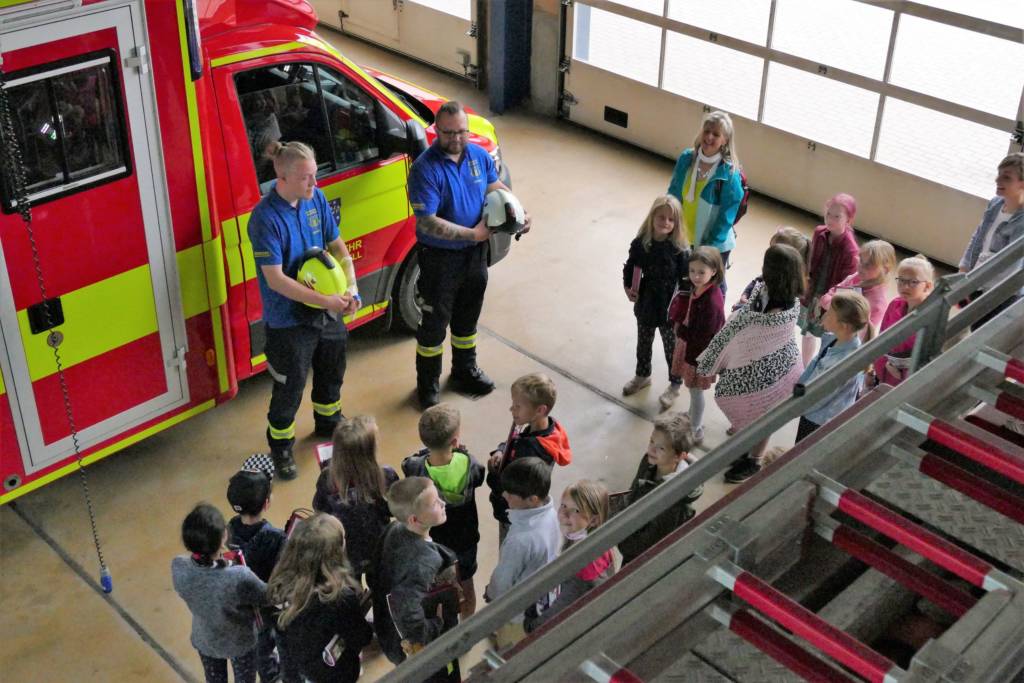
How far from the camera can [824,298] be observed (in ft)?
20.4

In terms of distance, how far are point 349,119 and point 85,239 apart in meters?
1.83

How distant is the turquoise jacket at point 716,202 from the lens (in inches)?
267

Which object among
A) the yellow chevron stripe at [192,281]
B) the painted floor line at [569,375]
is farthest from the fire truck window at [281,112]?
the painted floor line at [569,375]

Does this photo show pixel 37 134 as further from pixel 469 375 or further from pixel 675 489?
pixel 675 489

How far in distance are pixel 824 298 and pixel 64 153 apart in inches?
153

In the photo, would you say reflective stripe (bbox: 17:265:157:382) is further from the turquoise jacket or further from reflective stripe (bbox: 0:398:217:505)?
the turquoise jacket

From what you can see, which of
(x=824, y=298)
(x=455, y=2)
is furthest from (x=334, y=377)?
(x=455, y=2)

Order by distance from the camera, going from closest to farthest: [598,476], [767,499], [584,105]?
[767,499] < [598,476] < [584,105]

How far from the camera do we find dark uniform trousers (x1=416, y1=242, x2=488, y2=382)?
6477mm

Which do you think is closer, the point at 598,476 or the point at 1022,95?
the point at 598,476

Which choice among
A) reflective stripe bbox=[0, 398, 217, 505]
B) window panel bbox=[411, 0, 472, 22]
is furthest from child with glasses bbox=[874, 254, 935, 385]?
window panel bbox=[411, 0, 472, 22]

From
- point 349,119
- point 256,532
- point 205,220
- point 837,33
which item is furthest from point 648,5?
point 256,532

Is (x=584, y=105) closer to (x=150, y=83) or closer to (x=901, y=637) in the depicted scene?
(x=150, y=83)

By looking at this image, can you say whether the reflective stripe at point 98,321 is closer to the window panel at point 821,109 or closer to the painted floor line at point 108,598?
the painted floor line at point 108,598
